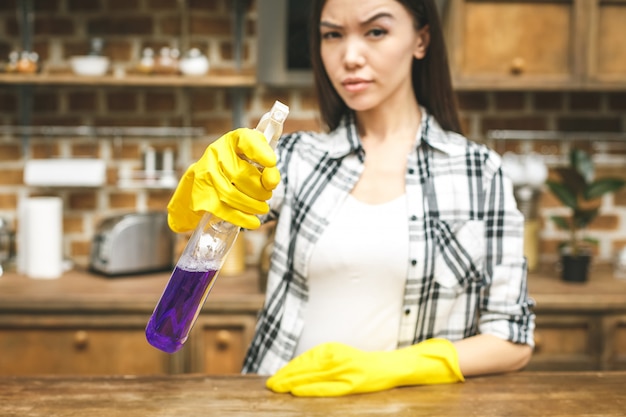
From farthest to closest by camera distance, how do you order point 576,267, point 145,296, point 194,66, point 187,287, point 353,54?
point 194,66, point 576,267, point 145,296, point 353,54, point 187,287

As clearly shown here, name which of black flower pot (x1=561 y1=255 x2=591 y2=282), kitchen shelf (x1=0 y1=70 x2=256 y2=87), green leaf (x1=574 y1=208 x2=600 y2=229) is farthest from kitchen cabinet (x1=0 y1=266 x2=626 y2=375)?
kitchen shelf (x1=0 y1=70 x2=256 y2=87)

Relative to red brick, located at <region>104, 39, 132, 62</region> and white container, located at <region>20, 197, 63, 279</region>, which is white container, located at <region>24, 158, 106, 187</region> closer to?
white container, located at <region>20, 197, 63, 279</region>

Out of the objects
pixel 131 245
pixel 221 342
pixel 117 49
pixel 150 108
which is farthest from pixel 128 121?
pixel 221 342

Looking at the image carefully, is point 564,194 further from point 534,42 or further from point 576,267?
point 534,42

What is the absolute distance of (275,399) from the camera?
3.68ft

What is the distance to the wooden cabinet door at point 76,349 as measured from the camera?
7.32 ft

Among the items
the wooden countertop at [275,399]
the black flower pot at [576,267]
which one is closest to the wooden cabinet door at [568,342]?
the black flower pot at [576,267]

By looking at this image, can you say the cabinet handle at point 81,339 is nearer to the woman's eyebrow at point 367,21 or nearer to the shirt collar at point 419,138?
the shirt collar at point 419,138

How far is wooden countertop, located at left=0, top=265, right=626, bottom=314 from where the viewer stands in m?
2.20

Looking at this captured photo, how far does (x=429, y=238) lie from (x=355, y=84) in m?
0.35

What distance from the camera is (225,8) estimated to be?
2.73m

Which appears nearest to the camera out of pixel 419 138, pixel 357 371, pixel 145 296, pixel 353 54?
pixel 357 371

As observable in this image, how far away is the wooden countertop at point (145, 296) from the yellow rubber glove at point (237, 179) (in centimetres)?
115

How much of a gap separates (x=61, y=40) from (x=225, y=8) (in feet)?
2.08
